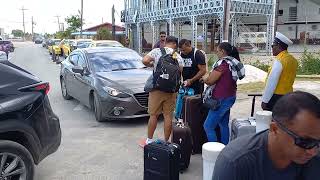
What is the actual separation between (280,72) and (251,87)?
A: 708 centimetres

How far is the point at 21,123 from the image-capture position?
4.18 meters

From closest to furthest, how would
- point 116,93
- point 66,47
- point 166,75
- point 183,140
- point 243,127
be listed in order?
point 243,127 < point 183,140 < point 166,75 < point 116,93 < point 66,47

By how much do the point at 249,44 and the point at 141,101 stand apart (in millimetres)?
23836

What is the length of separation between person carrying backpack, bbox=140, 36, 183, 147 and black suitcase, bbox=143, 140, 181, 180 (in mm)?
1228

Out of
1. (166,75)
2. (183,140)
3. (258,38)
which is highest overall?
(258,38)

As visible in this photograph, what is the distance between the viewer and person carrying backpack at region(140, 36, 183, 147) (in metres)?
5.63

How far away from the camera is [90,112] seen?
9.07 meters

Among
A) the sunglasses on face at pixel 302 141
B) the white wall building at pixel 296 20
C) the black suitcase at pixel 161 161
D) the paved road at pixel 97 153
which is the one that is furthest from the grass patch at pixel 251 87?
the white wall building at pixel 296 20

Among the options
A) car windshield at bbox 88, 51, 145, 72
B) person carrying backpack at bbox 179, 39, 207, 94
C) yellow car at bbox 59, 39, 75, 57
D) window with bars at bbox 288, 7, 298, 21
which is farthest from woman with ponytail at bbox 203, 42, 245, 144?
window with bars at bbox 288, 7, 298, 21

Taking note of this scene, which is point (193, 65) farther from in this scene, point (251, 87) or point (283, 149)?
point (251, 87)

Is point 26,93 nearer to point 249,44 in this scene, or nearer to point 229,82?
point 229,82

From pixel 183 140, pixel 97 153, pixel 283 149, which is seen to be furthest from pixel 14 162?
pixel 283 149

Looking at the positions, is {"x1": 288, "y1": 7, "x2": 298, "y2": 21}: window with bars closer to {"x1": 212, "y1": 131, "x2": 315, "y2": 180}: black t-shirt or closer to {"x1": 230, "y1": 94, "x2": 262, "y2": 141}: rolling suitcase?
{"x1": 230, "y1": 94, "x2": 262, "y2": 141}: rolling suitcase

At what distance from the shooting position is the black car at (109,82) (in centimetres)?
762
